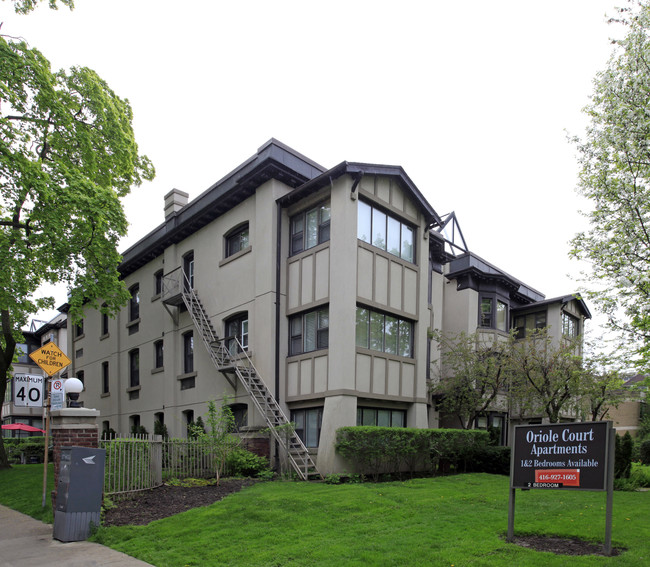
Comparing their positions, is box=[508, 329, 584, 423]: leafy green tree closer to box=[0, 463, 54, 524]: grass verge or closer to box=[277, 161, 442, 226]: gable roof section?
box=[277, 161, 442, 226]: gable roof section

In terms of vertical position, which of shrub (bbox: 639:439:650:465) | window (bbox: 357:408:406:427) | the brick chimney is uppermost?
the brick chimney

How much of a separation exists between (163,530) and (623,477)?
13.3 m

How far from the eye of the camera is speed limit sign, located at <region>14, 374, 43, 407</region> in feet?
44.0

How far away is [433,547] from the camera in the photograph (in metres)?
7.46

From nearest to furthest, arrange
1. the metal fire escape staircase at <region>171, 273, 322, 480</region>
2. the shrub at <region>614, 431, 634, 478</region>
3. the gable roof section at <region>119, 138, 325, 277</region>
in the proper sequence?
the metal fire escape staircase at <region>171, 273, 322, 480</region> → the shrub at <region>614, 431, 634, 478</region> → the gable roof section at <region>119, 138, 325, 277</region>

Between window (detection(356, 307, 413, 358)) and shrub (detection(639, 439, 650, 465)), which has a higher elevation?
window (detection(356, 307, 413, 358))

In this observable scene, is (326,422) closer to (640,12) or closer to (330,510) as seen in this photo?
(330,510)

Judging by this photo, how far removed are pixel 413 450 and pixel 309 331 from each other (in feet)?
15.7

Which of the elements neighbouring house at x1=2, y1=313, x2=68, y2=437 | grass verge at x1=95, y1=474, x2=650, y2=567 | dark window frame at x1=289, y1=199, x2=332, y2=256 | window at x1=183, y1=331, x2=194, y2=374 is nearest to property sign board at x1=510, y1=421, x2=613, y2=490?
Answer: grass verge at x1=95, y1=474, x2=650, y2=567

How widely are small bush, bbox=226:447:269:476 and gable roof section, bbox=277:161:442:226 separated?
8.10 m

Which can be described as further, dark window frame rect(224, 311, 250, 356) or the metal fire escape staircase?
dark window frame rect(224, 311, 250, 356)

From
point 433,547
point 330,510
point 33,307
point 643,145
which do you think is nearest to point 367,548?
point 433,547

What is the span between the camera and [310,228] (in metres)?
18.4

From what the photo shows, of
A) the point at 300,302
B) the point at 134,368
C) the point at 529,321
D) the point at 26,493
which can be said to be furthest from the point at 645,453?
the point at 26,493
